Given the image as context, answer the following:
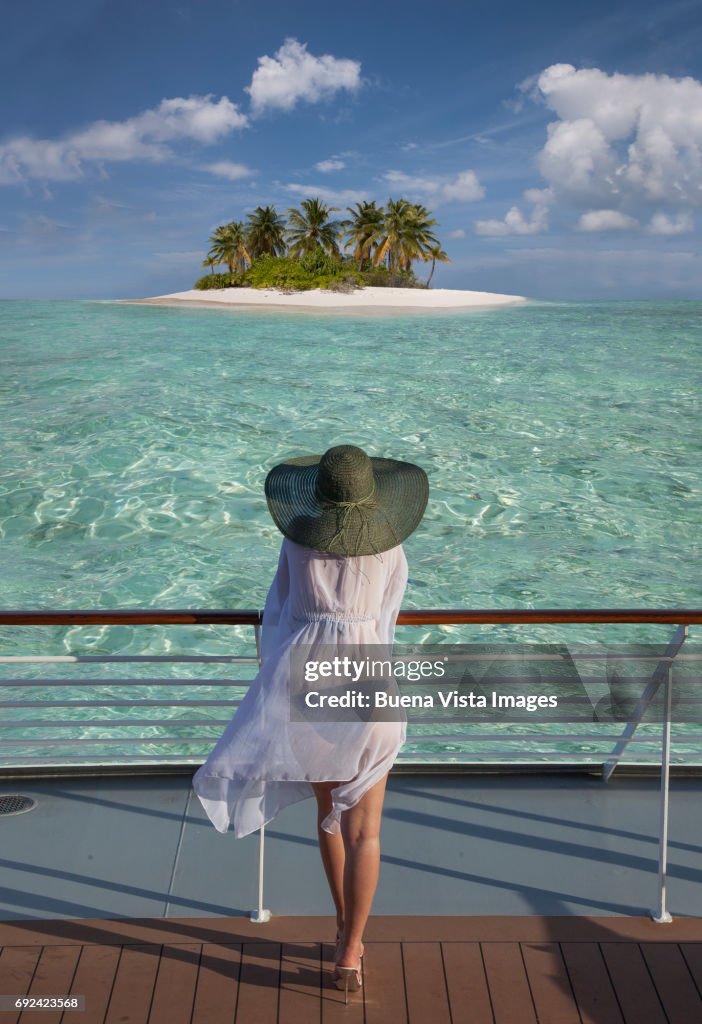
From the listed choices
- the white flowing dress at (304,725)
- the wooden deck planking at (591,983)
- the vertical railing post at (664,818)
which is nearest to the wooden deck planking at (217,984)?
the white flowing dress at (304,725)

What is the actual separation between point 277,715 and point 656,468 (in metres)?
11.2

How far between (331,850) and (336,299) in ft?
123

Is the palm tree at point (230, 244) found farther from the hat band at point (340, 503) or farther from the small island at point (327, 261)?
the hat band at point (340, 503)

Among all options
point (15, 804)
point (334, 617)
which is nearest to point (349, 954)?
point (334, 617)

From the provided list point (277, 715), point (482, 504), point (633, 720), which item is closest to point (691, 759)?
point (633, 720)

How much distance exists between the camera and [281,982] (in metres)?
1.94

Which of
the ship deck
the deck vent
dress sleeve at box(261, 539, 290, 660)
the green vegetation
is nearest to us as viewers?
dress sleeve at box(261, 539, 290, 660)

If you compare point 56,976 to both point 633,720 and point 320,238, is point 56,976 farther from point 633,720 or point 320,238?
point 320,238

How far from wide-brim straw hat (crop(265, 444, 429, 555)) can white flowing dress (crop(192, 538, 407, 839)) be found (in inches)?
1.4

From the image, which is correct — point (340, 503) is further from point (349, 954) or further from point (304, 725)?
point (349, 954)

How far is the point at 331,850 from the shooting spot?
1851mm

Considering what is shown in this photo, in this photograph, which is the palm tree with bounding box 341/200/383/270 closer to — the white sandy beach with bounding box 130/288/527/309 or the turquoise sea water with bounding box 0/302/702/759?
the white sandy beach with bounding box 130/288/527/309

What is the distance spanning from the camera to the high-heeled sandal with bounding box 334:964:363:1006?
6.14 feet

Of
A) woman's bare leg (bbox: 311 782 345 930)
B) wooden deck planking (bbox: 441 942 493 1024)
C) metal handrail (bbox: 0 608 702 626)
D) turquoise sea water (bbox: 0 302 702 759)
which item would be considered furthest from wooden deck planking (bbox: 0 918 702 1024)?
turquoise sea water (bbox: 0 302 702 759)
